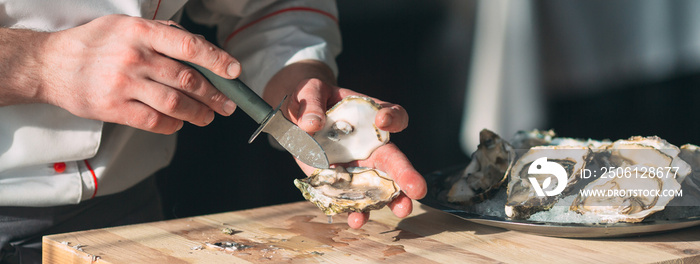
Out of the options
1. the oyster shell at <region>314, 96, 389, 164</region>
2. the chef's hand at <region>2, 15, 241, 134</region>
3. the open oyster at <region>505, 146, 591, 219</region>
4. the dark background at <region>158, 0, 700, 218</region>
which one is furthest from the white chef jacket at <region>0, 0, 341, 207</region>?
the dark background at <region>158, 0, 700, 218</region>

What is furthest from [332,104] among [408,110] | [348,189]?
[408,110]

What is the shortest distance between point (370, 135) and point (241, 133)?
1.70 meters

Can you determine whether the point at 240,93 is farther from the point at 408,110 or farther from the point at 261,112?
the point at 408,110

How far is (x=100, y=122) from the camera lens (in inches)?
52.4

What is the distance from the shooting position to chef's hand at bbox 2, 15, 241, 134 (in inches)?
40.8

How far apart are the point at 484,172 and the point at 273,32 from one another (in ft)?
2.27

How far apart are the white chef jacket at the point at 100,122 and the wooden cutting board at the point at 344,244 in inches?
9.1

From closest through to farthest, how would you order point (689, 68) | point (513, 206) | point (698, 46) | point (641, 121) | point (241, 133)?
point (513, 206), point (241, 133), point (698, 46), point (689, 68), point (641, 121)

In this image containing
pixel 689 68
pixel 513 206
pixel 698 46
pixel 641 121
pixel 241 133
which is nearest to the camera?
pixel 513 206

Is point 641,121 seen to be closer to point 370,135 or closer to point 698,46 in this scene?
point 698,46

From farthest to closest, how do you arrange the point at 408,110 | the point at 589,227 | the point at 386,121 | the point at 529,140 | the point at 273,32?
the point at 408,110, the point at 273,32, the point at 529,140, the point at 386,121, the point at 589,227

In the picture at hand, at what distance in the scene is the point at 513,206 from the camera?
3.67 ft

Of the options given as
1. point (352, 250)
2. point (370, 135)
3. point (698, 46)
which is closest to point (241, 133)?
point (370, 135)

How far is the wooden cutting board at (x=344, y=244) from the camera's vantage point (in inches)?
40.0
